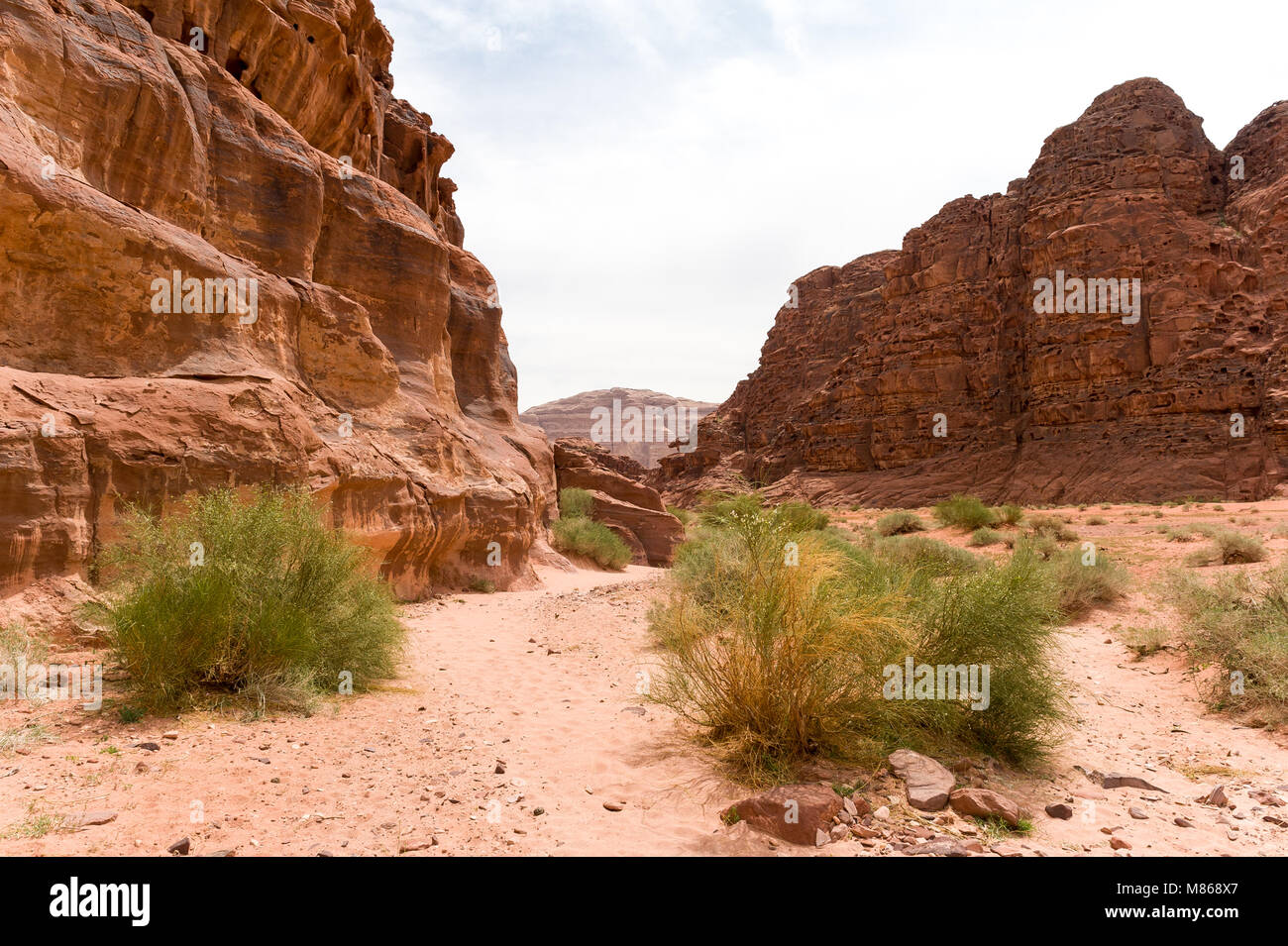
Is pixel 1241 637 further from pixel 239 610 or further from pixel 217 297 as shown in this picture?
pixel 217 297

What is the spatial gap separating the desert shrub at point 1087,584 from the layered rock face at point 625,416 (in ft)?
376

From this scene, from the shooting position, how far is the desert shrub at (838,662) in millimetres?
4348

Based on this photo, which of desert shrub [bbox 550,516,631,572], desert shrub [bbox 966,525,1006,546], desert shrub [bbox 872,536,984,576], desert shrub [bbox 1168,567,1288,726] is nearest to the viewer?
desert shrub [bbox 1168,567,1288,726]

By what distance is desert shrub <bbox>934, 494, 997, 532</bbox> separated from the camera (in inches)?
923

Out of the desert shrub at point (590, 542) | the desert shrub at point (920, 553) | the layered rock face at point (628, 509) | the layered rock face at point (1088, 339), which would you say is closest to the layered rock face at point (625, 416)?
the layered rock face at point (1088, 339)

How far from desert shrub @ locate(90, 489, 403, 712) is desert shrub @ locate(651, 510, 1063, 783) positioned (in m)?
3.01

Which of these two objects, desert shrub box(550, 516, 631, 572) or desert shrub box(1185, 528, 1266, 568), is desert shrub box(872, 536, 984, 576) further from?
desert shrub box(550, 516, 631, 572)

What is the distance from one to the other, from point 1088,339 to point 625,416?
110669mm

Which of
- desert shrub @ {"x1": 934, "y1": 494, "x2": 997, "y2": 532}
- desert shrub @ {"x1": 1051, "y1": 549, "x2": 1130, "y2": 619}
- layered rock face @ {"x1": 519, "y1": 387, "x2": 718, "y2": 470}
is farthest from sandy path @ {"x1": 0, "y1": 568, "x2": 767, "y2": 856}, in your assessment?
layered rock face @ {"x1": 519, "y1": 387, "x2": 718, "y2": 470}

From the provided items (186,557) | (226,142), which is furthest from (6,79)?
A: (186,557)

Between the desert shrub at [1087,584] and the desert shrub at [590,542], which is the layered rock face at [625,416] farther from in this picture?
the desert shrub at [1087,584]

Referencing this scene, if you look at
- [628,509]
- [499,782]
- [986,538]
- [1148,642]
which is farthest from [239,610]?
[986,538]
